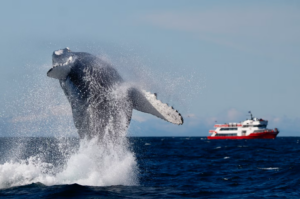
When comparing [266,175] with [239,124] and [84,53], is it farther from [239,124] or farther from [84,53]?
[239,124]

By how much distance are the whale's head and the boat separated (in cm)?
8553

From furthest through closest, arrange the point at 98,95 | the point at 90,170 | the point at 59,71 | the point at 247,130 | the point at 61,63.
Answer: the point at 247,130 < the point at 90,170 < the point at 98,95 < the point at 61,63 < the point at 59,71

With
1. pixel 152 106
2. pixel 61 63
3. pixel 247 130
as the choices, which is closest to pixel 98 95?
pixel 61 63

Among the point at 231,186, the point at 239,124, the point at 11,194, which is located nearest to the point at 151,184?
the point at 231,186

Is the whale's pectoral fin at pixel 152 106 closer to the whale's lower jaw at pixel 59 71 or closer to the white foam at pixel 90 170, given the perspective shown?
the white foam at pixel 90 170

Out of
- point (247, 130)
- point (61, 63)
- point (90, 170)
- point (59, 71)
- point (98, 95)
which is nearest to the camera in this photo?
point (59, 71)

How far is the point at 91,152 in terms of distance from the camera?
33.3 ft

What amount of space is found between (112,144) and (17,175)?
2925 millimetres

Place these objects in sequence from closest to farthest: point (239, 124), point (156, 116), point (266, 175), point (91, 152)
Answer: point (156, 116), point (91, 152), point (266, 175), point (239, 124)

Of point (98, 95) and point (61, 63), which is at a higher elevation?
point (61, 63)

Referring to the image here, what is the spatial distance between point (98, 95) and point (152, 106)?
1.29 meters

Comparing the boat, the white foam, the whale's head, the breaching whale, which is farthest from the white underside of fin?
the boat

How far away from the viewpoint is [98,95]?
9.63 metres

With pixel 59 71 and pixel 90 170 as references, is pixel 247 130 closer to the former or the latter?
pixel 90 170
